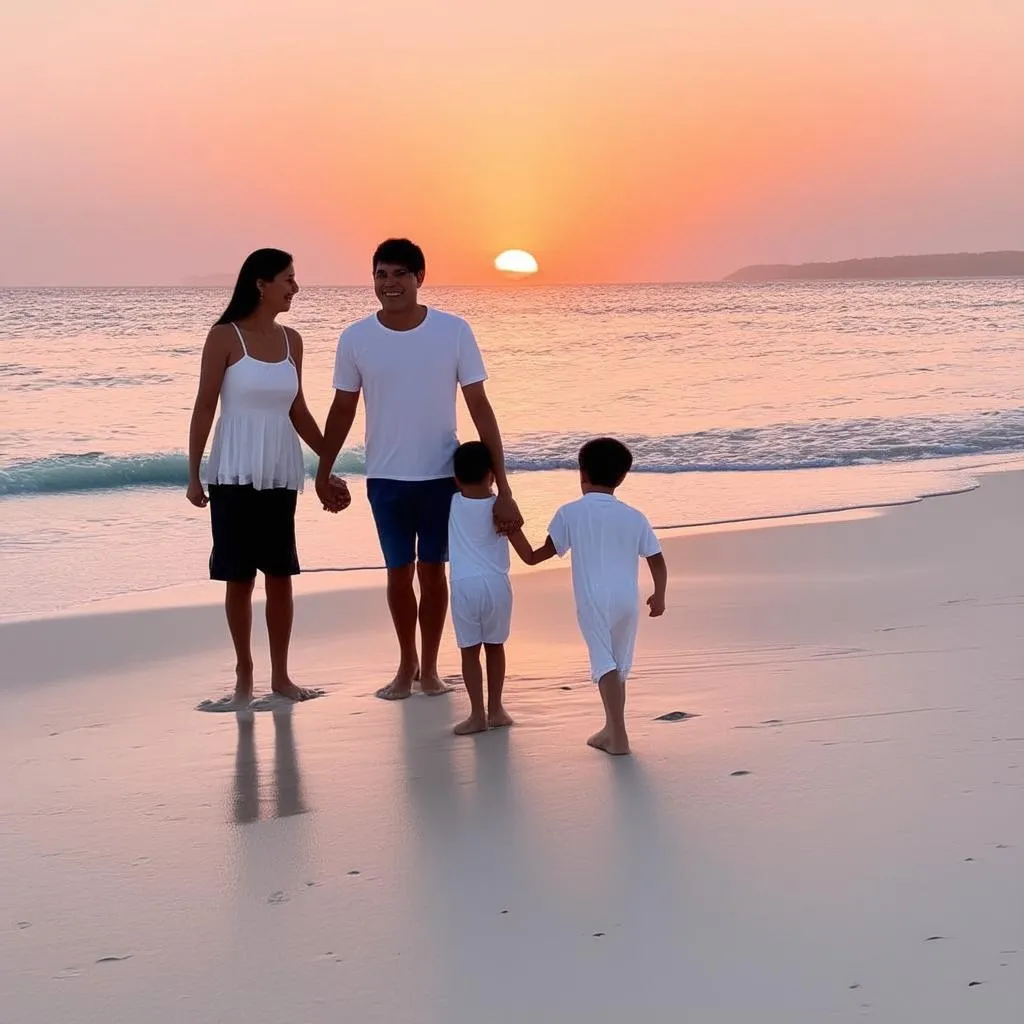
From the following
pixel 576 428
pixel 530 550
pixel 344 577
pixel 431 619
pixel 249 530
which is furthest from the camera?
pixel 576 428

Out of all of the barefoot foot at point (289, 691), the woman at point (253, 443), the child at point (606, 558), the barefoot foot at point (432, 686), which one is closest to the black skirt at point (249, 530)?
the woman at point (253, 443)

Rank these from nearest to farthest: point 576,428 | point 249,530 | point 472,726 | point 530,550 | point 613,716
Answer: point 613,716 < point 530,550 < point 472,726 < point 249,530 < point 576,428

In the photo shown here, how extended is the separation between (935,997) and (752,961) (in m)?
0.37

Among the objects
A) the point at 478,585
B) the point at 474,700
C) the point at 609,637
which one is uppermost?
the point at 478,585

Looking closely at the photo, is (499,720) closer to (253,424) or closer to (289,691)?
(289,691)

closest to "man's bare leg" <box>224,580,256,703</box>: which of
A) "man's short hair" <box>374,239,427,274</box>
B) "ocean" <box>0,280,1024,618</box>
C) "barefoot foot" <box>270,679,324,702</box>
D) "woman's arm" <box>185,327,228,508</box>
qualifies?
"barefoot foot" <box>270,679,324,702</box>

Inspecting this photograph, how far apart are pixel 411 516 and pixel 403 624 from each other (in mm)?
475

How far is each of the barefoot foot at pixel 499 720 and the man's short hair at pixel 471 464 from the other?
0.85 metres

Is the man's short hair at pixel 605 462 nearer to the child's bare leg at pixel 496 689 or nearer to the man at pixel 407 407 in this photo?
the man at pixel 407 407

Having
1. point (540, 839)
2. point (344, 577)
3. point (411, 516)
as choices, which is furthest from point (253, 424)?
point (344, 577)

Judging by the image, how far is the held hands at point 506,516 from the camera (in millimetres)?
4695

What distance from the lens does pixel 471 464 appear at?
4.70 m

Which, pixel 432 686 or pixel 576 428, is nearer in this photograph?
pixel 432 686

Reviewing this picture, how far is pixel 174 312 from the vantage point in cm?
5678
